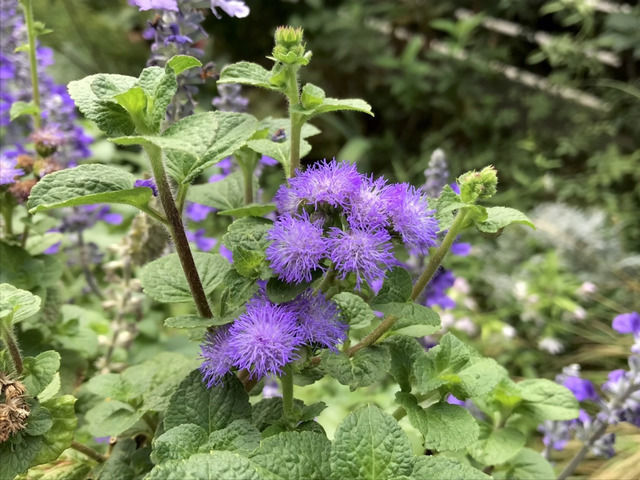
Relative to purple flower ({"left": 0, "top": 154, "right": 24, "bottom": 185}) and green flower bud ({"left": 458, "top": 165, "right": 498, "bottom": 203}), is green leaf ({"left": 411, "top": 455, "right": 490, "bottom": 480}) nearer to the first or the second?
green flower bud ({"left": 458, "top": 165, "right": 498, "bottom": 203})

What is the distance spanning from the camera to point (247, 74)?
0.50 m

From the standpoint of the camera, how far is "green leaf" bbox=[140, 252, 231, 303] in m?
0.54

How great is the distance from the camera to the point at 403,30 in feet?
9.29

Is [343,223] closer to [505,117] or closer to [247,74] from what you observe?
[247,74]

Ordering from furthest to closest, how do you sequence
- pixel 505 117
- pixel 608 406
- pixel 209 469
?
pixel 505 117, pixel 608 406, pixel 209 469

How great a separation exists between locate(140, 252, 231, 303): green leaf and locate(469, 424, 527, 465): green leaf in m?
0.34

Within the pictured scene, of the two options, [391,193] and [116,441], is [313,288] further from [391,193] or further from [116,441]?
[116,441]

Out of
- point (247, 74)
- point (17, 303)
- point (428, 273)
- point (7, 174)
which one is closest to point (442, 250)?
point (428, 273)

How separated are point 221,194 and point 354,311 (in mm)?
239

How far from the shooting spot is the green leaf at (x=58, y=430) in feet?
1.68

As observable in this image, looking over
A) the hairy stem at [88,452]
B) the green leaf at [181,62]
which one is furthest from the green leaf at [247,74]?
the hairy stem at [88,452]

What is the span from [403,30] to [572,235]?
4.71ft

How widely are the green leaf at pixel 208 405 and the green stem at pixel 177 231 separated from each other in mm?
64

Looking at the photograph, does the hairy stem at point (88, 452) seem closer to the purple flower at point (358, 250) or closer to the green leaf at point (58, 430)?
the green leaf at point (58, 430)
